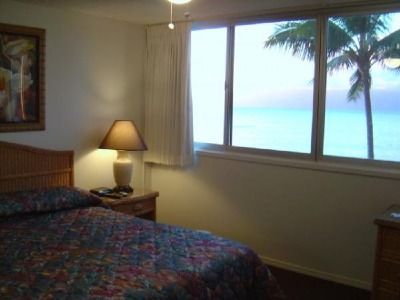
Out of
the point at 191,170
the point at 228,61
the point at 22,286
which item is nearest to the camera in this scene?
the point at 22,286

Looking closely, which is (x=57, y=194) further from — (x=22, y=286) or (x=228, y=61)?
(x=228, y=61)

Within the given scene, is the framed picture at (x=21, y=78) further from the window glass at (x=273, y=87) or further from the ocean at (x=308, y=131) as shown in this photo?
the window glass at (x=273, y=87)

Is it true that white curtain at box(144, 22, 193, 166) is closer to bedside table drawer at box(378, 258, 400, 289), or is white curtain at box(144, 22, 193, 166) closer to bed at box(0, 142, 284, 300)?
bed at box(0, 142, 284, 300)

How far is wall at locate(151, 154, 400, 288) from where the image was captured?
3191mm

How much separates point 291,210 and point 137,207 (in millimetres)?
1309

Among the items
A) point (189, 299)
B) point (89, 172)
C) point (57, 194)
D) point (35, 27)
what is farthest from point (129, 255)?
point (35, 27)

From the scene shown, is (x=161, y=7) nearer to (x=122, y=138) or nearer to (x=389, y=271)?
(x=122, y=138)

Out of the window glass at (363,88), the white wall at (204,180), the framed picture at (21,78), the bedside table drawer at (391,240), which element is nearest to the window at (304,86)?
the window glass at (363,88)

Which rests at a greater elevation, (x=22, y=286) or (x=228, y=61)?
(x=228, y=61)

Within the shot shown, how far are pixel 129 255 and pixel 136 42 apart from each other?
2551 mm

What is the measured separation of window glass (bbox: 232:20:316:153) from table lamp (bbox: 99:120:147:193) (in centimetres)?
92

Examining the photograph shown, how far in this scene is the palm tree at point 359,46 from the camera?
3.08 m

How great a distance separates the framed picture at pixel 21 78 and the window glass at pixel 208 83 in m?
1.40

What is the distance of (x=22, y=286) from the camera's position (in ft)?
6.02
